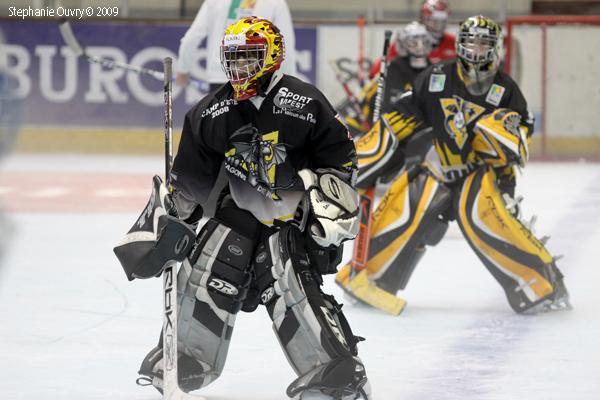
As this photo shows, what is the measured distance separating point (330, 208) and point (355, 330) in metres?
1.44

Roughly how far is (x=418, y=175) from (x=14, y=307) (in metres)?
1.74

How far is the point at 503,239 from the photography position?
531 cm

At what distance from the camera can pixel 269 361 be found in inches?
176

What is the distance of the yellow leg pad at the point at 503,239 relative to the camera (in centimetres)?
530

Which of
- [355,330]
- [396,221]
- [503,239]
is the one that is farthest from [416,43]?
[355,330]

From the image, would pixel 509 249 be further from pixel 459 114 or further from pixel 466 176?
pixel 459 114

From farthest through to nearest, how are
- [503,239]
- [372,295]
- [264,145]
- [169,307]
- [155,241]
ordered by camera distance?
[372,295] < [503,239] < [264,145] < [169,307] < [155,241]

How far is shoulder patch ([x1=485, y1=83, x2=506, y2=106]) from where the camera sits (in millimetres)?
5340

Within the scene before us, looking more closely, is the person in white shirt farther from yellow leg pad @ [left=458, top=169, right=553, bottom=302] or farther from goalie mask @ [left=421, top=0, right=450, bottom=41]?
yellow leg pad @ [left=458, top=169, right=553, bottom=302]

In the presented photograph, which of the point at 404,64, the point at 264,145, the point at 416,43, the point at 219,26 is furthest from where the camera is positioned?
the point at 404,64

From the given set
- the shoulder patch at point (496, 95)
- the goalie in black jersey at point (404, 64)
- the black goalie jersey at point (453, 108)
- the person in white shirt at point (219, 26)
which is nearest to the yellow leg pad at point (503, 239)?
the black goalie jersey at point (453, 108)

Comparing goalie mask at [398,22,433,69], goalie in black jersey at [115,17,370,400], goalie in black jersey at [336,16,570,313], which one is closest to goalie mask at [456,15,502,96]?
goalie in black jersey at [336,16,570,313]

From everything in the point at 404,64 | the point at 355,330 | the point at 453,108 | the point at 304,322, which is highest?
the point at 453,108

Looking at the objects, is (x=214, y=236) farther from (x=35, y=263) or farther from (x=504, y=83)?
(x=35, y=263)
